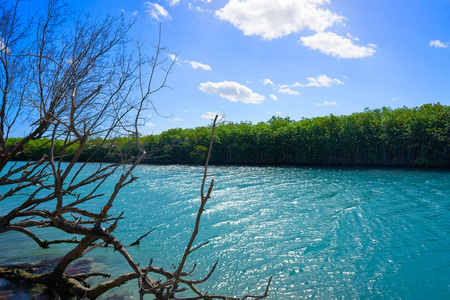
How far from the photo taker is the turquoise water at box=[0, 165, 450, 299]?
6.75 m

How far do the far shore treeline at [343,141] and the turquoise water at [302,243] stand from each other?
16595mm

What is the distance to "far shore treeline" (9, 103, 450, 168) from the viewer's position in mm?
34406

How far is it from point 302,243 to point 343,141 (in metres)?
34.4

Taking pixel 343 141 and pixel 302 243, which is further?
pixel 343 141

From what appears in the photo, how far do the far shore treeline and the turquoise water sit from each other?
16.6 m

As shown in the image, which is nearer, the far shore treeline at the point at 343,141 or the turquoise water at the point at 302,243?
the turquoise water at the point at 302,243

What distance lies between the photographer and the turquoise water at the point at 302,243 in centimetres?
675

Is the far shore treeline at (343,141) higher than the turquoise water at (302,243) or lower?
higher

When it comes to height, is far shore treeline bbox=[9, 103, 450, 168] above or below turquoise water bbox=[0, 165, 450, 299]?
above

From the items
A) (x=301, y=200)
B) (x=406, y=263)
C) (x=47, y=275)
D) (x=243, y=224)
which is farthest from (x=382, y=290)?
(x=301, y=200)

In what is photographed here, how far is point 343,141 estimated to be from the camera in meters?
39.9

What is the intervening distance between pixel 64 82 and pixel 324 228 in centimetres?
1089

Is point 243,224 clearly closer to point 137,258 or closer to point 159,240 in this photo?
point 159,240

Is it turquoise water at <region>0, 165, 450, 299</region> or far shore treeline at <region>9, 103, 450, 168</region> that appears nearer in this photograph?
turquoise water at <region>0, 165, 450, 299</region>
